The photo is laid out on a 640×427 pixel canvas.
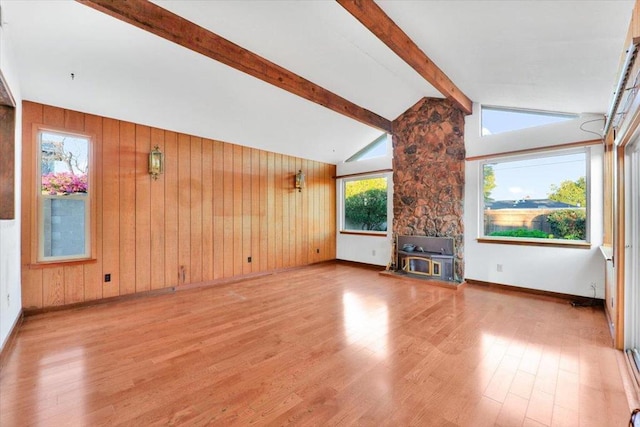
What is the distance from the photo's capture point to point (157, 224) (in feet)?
13.7

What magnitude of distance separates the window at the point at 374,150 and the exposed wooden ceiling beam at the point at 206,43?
2110 mm

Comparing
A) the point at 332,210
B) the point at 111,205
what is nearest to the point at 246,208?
the point at 111,205

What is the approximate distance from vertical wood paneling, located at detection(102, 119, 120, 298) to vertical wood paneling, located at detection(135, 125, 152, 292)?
0.23 metres

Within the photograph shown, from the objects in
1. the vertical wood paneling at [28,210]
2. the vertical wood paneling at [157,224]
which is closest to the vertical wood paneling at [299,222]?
the vertical wood paneling at [157,224]

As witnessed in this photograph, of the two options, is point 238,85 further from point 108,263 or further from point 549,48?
point 549,48

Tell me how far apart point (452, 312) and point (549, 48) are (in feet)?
9.36

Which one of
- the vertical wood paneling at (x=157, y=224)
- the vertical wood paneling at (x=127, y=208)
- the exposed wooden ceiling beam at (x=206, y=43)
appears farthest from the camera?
the vertical wood paneling at (x=157, y=224)

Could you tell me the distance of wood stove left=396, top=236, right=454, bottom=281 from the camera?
478 centimetres

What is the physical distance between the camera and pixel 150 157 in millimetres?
4031

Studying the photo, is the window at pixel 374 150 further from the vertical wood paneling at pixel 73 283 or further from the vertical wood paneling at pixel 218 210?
the vertical wood paneling at pixel 73 283

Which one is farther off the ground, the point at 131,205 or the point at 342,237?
the point at 131,205

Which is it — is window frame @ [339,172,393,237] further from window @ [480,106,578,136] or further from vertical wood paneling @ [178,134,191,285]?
vertical wood paneling @ [178,134,191,285]

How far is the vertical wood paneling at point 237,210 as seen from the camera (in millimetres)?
5023


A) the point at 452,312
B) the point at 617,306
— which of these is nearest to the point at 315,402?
the point at 452,312
